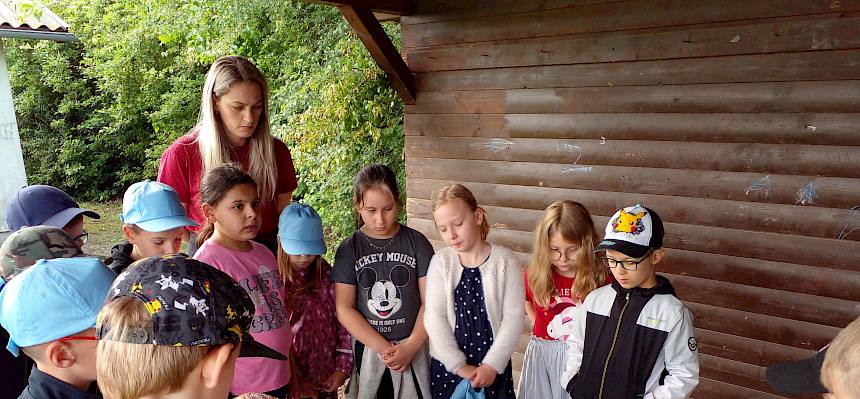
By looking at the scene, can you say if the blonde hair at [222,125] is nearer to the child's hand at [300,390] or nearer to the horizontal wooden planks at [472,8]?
the child's hand at [300,390]

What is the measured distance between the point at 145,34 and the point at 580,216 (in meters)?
12.2

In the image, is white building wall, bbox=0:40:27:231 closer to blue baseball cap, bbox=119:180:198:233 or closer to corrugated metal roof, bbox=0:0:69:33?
corrugated metal roof, bbox=0:0:69:33

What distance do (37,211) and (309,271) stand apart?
115 cm

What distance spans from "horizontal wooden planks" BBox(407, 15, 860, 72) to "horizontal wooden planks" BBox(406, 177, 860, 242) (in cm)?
80

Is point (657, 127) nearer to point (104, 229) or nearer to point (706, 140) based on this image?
point (706, 140)

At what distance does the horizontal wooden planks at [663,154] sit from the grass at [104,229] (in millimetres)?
7094

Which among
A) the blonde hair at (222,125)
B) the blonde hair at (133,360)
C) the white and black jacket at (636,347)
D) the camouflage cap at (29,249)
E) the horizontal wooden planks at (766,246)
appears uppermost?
the blonde hair at (222,125)

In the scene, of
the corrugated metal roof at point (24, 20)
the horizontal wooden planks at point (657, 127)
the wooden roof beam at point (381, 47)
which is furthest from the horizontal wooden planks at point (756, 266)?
the corrugated metal roof at point (24, 20)

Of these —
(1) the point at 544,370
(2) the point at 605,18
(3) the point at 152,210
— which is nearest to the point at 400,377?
(1) the point at 544,370

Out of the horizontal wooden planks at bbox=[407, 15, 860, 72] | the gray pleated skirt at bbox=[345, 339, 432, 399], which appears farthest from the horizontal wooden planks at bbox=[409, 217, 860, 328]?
the gray pleated skirt at bbox=[345, 339, 432, 399]

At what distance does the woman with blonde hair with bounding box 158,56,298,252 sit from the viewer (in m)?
2.44

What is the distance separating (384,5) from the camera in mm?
4172

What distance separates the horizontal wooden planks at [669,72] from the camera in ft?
8.99

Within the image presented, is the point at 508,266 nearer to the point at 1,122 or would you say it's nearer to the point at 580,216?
the point at 580,216
